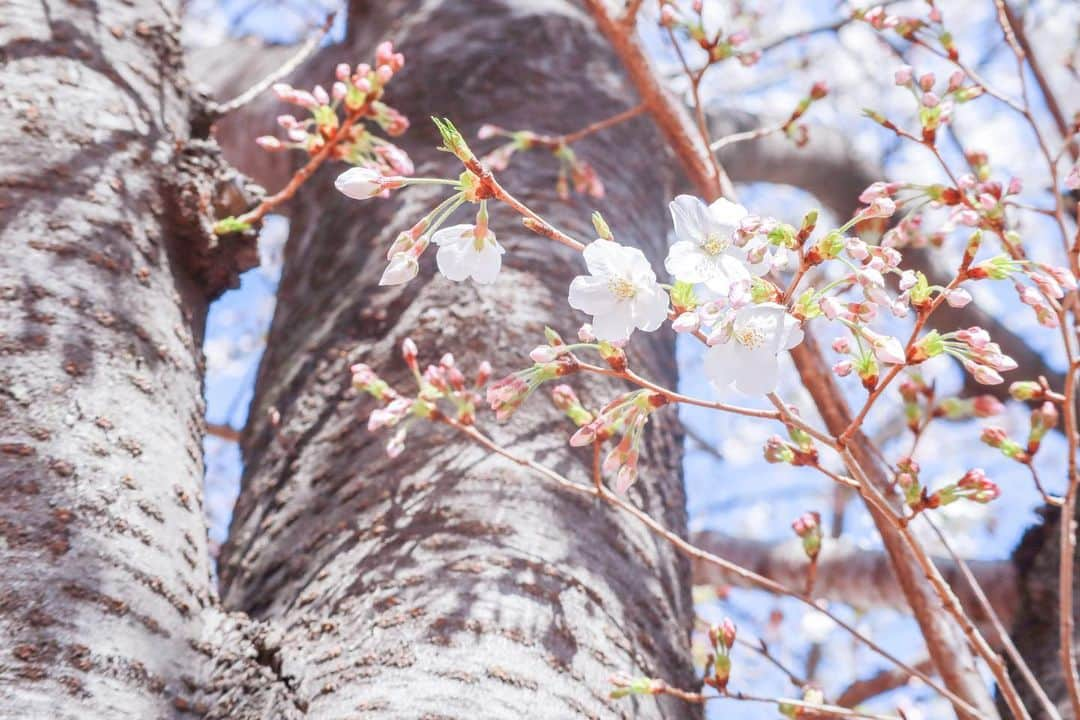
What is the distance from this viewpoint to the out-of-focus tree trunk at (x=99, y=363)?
0.69m

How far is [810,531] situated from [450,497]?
0.38 meters

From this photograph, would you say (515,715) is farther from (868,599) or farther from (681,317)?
(868,599)

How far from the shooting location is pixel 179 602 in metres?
0.79

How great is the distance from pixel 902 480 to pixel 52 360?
0.77m

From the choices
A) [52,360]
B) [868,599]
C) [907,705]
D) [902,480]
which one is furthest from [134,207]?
[868,599]

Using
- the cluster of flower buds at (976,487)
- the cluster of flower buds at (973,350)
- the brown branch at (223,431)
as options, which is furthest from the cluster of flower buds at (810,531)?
the brown branch at (223,431)

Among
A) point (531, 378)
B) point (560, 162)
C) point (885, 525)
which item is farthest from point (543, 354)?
point (560, 162)

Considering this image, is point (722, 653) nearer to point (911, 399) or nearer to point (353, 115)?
point (911, 399)

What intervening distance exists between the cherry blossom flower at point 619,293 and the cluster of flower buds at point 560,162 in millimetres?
619

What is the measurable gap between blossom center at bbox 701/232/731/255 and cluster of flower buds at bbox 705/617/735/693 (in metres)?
0.39

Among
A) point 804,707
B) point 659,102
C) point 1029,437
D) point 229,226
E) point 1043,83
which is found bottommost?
point 804,707

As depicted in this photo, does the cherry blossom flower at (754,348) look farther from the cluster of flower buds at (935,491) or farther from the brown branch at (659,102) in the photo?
the brown branch at (659,102)

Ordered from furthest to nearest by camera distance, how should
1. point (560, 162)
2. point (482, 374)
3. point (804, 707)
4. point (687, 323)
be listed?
1. point (560, 162)
2. point (482, 374)
3. point (804, 707)
4. point (687, 323)

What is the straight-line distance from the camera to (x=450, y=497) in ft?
3.04
